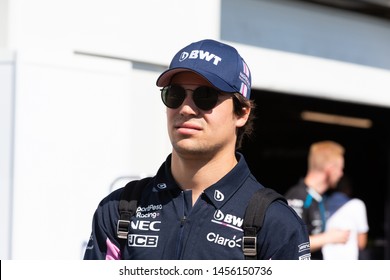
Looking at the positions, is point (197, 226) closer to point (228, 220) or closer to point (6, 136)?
point (228, 220)

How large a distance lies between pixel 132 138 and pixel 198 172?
3010mm

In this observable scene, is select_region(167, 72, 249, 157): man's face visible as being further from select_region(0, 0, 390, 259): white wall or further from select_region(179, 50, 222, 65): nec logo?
select_region(0, 0, 390, 259): white wall

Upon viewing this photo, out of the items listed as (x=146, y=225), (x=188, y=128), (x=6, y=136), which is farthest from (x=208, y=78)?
(x=6, y=136)

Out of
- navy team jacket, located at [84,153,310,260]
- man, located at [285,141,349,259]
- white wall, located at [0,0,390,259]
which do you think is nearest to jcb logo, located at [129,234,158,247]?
navy team jacket, located at [84,153,310,260]

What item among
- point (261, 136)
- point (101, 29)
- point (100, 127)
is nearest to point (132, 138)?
point (100, 127)

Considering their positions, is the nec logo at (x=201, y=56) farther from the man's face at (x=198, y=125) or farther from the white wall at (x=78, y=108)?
the white wall at (x=78, y=108)

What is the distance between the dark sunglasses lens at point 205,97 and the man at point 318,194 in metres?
2.93

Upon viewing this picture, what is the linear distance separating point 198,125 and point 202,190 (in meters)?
0.21

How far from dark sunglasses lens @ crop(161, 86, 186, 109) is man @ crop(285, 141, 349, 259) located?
2914 mm

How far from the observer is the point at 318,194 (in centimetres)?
566

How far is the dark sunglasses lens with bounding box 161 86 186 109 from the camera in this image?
2.41m

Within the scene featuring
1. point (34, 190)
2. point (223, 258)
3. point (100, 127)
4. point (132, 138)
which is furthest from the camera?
point (132, 138)

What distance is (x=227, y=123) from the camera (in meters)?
2.43

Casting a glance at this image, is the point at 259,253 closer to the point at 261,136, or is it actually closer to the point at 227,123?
the point at 227,123
